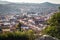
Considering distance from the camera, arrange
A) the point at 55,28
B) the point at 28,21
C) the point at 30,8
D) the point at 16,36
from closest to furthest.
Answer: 1. the point at 55,28
2. the point at 16,36
3. the point at 28,21
4. the point at 30,8

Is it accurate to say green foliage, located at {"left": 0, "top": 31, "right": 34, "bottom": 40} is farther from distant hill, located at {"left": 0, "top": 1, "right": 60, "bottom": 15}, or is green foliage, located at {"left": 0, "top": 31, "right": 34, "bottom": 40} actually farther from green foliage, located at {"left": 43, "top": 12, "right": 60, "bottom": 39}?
distant hill, located at {"left": 0, "top": 1, "right": 60, "bottom": 15}

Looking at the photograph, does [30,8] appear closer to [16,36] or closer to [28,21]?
[28,21]

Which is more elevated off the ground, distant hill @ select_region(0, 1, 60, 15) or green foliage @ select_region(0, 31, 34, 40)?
green foliage @ select_region(0, 31, 34, 40)

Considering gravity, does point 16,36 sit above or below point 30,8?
above

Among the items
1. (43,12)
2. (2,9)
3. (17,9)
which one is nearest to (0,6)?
(2,9)

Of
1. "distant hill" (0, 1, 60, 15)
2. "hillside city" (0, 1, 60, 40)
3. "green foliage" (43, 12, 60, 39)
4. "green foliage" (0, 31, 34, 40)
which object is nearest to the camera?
"green foliage" (43, 12, 60, 39)

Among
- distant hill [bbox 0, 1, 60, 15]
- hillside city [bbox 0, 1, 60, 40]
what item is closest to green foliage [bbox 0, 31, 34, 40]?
hillside city [bbox 0, 1, 60, 40]

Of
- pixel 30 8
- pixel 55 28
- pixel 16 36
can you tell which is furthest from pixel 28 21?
pixel 55 28

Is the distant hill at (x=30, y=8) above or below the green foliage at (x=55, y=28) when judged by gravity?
below

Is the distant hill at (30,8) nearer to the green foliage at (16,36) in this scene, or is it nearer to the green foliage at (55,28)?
the green foliage at (16,36)

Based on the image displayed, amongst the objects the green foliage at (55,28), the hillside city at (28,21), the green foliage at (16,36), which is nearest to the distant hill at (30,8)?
the hillside city at (28,21)

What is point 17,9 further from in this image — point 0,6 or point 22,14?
point 0,6
